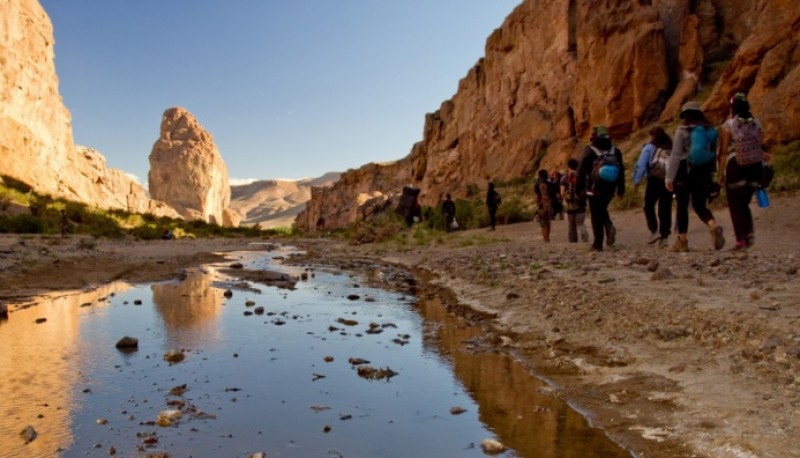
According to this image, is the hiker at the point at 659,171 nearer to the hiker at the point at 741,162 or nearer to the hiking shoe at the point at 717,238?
the hiking shoe at the point at 717,238

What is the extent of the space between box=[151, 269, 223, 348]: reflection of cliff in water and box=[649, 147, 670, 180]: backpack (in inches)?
285

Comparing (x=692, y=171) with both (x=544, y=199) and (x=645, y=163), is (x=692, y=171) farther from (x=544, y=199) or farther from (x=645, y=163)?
(x=544, y=199)

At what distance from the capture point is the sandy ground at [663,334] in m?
3.08

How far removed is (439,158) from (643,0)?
2539cm

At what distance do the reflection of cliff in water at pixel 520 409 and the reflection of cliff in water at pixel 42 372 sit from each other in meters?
2.39

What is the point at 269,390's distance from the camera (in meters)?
4.12

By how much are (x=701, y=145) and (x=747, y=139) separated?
1.94 feet

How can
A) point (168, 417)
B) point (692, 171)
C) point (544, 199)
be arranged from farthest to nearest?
1. point (544, 199)
2. point (692, 171)
3. point (168, 417)

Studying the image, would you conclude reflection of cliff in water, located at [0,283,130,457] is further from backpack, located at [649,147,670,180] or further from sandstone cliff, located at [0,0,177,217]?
sandstone cliff, located at [0,0,177,217]

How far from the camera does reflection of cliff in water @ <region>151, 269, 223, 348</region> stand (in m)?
5.85

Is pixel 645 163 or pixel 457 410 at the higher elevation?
pixel 645 163

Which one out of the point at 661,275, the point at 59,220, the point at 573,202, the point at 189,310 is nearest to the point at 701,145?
the point at 661,275

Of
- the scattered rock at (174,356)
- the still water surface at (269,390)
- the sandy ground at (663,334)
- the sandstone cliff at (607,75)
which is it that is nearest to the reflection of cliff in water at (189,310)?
the still water surface at (269,390)

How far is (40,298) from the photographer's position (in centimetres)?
820
